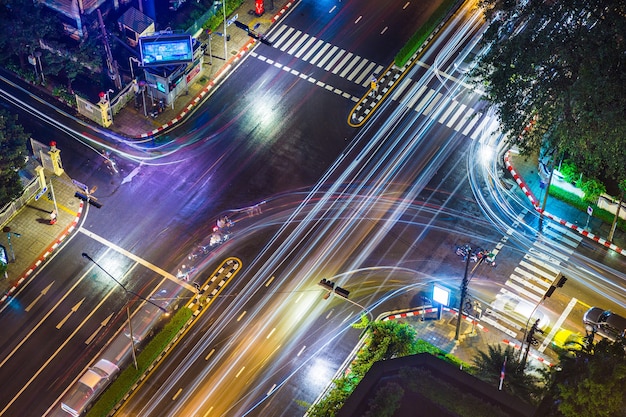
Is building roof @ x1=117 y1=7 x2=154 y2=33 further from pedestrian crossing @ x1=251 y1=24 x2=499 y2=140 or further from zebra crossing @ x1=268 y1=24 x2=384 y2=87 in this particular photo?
zebra crossing @ x1=268 y1=24 x2=384 y2=87

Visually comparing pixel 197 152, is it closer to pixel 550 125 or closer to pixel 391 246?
pixel 391 246

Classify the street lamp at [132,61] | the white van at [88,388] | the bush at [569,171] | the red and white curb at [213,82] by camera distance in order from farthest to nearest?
the street lamp at [132,61], the red and white curb at [213,82], the bush at [569,171], the white van at [88,388]

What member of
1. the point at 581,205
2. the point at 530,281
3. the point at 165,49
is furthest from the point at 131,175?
the point at 581,205

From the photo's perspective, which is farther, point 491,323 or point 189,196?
point 189,196

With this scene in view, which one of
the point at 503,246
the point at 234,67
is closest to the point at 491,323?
the point at 503,246

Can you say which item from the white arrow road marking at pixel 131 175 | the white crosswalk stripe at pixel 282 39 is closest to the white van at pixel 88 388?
the white arrow road marking at pixel 131 175

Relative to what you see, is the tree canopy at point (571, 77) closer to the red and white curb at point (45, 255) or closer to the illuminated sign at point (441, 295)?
the illuminated sign at point (441, 295)

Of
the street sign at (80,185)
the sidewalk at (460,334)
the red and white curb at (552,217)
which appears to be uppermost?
the red and white curb at (552,217)
